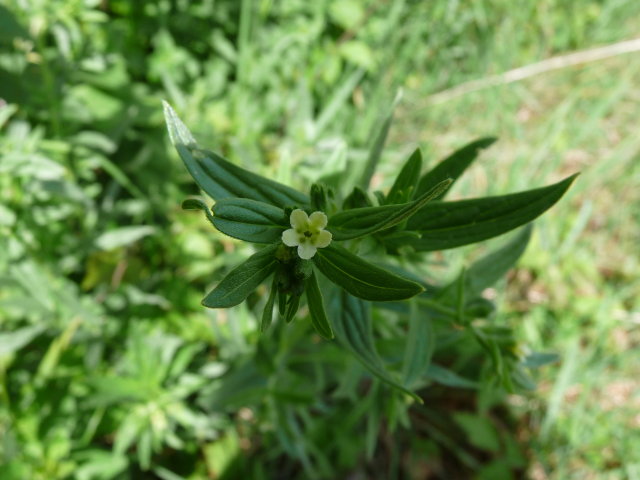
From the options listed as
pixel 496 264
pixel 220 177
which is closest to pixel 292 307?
pixel 220 177

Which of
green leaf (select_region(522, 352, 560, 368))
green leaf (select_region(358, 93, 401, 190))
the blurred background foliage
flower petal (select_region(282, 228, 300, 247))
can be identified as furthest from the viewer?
the blurred background foliage

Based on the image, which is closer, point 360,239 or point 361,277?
point 361,277

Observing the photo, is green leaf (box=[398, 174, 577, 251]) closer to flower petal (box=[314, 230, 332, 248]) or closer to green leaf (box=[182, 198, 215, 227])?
flower petal (box=[314, 230, 332, 248])

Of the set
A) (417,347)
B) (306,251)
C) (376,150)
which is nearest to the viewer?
(306,251)

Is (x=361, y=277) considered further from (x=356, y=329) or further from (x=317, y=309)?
(x=356, y=329)

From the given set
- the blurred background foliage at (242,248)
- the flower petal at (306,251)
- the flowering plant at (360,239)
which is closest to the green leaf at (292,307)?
the flowering plant at (360,239)

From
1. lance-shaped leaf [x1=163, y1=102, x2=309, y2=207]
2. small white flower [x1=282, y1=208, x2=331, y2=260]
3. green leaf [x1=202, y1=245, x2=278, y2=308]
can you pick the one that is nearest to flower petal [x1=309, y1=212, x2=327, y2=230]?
small white flower [x1=282, y1=208, x2=331, y2=260]

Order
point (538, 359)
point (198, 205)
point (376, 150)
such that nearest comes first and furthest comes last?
point (198, 205) → point (376, 150) → point (538, 359)
